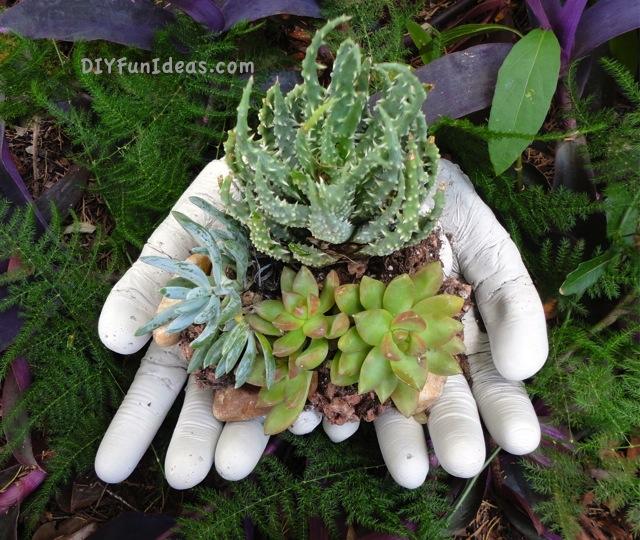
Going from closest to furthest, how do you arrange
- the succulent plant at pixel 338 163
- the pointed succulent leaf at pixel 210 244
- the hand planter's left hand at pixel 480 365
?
the succulent plant at pixel 338 163 < the pointed succulent leaf at pixel 210 244 < the hand planter's left hand at pixel 480 365

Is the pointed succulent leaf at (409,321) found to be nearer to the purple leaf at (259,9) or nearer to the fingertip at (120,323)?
the fingertip at (120,323)

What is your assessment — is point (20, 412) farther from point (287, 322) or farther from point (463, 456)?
point (463, 456)

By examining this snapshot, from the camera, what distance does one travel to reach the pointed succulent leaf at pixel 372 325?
2.08 feet

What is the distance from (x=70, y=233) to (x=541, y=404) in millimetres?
898

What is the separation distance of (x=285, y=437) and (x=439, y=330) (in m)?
0.35

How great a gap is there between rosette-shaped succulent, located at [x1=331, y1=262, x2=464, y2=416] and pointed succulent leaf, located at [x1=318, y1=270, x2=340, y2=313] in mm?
22

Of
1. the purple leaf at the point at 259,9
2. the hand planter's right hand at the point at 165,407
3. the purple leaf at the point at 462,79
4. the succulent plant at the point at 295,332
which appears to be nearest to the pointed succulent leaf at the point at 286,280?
the succulent plant at the point at 295,332

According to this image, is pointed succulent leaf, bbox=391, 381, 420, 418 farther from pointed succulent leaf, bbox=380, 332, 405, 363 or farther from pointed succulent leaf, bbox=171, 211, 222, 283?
pointed succulent leaf, bbox=171, 211, 222, 283

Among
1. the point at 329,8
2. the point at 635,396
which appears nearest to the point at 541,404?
the point at 635,396

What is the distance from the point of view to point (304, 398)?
69 cm

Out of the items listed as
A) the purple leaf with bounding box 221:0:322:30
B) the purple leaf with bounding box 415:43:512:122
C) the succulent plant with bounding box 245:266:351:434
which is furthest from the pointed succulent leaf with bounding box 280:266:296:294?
the purple leaf with bounding box 221:0:322:30

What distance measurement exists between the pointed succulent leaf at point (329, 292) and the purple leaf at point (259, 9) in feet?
1.51

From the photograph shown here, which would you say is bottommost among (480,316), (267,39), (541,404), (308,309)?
(541,404)

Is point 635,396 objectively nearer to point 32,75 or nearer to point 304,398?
point 304,398
